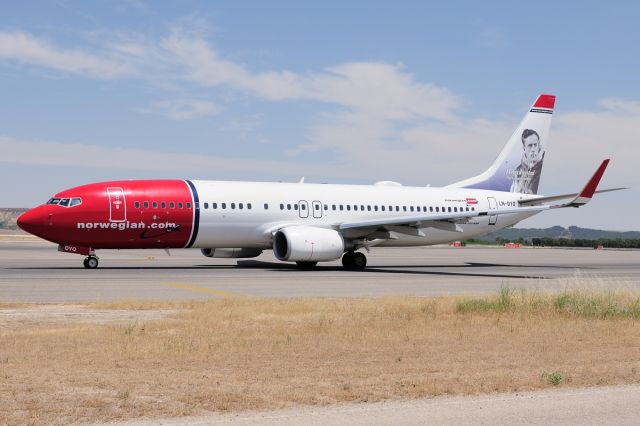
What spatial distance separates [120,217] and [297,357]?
862 inches

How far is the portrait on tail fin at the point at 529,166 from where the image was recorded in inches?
1778

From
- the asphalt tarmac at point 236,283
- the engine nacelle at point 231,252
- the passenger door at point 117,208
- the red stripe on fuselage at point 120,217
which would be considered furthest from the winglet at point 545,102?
the passenger door at point 117,208

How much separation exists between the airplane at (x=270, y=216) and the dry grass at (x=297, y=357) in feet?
49.1

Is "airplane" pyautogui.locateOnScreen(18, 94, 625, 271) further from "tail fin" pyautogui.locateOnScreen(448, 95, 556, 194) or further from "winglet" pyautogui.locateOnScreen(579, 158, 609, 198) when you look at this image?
"tail fin" pyautogui.locateOnScreen(448, 95, 556, 194)

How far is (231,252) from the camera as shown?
37.8m

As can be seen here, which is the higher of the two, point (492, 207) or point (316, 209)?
point (492, 207)

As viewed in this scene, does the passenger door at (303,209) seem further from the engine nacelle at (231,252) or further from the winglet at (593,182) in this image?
the winglet at (593,182)

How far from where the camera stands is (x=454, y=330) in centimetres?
1457

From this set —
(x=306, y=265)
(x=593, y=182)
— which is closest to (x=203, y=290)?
(x=306, y=265)

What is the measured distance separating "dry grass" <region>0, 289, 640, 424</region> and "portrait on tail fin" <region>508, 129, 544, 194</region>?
92.1 ft

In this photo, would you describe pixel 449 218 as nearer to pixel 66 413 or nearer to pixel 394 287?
pixel 394 287

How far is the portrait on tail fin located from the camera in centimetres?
4516

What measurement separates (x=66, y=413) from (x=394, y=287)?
59.1 ft

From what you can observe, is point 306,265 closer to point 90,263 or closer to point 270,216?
point 270,216
